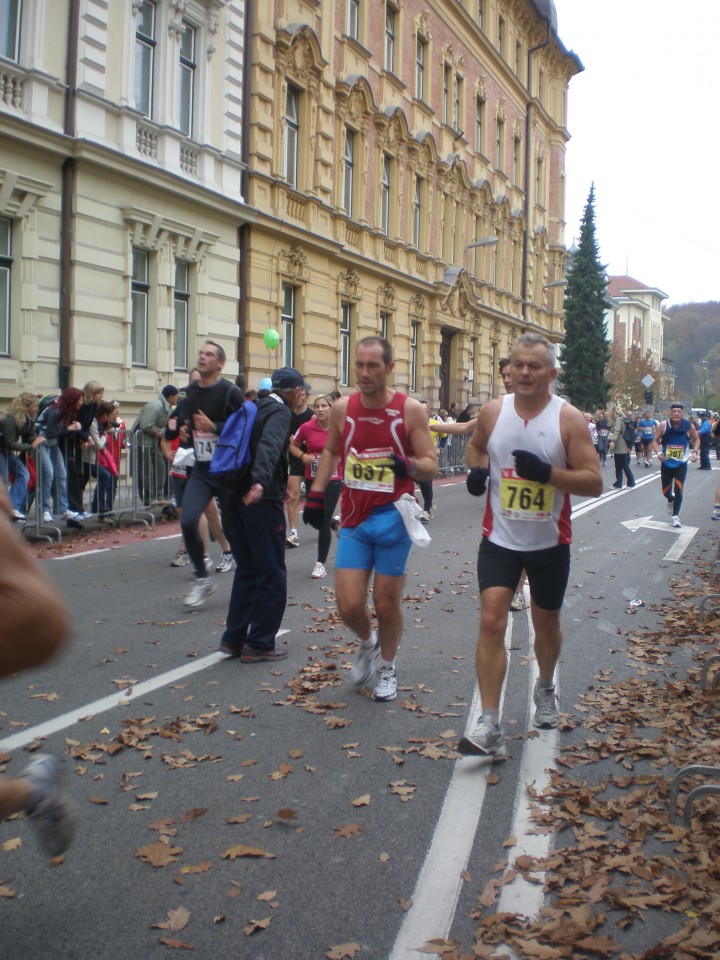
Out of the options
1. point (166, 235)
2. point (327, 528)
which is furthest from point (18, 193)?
point (327, 528)

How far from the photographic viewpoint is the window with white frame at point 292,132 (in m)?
25.9

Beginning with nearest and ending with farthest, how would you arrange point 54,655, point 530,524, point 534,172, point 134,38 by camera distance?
point 54,655
point 530,524
point 134,38
point 534,172

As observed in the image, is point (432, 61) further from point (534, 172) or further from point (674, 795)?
point (674, 795)

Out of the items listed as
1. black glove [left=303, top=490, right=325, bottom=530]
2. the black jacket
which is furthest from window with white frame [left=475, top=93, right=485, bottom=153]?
black glove [left=303, top=490, right=325, bottom=530]

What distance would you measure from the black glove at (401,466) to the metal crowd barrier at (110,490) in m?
7.69

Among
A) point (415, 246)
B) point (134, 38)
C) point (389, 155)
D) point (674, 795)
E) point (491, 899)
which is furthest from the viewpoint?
point (415, 246)

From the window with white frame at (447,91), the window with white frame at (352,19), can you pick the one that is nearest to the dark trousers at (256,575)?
the window with white frame at (352,19)

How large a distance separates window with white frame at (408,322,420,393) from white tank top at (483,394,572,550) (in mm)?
30568

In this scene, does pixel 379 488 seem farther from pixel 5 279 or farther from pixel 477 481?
pixel 5 279

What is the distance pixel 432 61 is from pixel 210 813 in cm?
3518

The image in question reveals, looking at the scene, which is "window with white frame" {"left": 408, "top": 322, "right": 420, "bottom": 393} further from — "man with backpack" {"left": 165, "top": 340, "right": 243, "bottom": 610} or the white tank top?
the white tank top

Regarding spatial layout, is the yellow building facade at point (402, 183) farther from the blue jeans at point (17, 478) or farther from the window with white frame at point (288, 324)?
the blue jeans at point (17, 478)

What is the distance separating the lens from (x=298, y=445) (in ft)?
38.7

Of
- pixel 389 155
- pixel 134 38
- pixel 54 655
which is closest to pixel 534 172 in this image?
pixel 389 155
